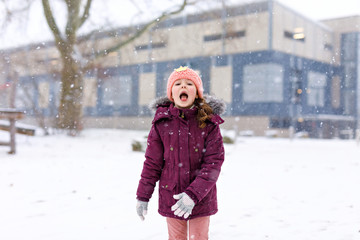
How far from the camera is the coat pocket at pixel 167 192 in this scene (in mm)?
2473

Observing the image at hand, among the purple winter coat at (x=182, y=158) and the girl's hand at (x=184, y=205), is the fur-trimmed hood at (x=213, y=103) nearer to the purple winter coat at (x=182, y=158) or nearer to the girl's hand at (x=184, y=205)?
the purple winter coat at (x=182, y=158)

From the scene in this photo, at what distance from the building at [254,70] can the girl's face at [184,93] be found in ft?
82.0

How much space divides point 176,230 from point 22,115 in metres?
8.21

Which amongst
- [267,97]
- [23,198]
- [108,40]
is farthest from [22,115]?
[108,40]

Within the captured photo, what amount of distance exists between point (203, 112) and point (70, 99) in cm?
1558

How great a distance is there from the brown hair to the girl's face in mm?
67

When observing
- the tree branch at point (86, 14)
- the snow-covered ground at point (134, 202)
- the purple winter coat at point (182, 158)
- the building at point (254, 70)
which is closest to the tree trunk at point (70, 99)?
the tree branch at point (86, 14)

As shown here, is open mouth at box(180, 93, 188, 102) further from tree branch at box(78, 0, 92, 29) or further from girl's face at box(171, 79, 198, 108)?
tree branch at box(78, 0, 92, 29)

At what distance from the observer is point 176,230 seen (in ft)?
8.52

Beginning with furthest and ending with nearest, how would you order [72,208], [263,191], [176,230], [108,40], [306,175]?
1. [108,40]
2. [306,175]
3. [263,191]
4. [72,208]
5. [176,230]

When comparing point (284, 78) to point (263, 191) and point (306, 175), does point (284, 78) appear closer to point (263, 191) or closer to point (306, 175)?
point (306, 175)

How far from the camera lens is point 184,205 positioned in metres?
2.30

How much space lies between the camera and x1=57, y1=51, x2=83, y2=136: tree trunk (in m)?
17.1

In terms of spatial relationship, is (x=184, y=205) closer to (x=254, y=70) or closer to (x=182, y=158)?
(x=182, y=158)
